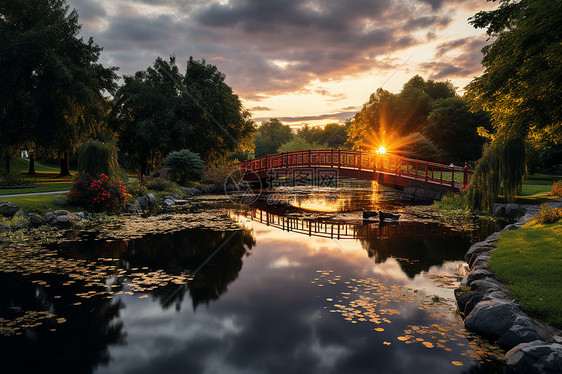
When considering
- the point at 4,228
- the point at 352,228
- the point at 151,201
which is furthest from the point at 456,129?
the point at 4,228

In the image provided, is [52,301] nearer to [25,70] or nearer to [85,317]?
[85,317]

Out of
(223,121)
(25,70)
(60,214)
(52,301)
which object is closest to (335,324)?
(52,301)

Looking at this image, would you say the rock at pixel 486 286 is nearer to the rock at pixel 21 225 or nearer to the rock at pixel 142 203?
the rock at pixel 21 225

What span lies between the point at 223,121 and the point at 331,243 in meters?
25.9

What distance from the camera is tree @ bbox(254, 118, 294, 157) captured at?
93.0m

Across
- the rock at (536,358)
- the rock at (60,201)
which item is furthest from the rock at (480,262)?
the rock at (60,201)

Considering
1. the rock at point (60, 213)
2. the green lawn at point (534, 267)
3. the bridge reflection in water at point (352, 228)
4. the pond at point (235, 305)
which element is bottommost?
the pond at point (235, 305)

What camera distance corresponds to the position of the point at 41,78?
75.2 ft

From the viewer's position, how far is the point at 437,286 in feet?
23.3

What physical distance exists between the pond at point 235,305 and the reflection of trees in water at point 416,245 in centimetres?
6

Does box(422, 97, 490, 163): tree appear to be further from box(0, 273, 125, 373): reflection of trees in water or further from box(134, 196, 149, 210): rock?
box(0, 273, 125, 373): reflection of trees in water

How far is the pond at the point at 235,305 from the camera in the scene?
14.8 ft

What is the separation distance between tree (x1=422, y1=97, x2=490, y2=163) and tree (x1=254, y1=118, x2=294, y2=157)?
44125 millimetres

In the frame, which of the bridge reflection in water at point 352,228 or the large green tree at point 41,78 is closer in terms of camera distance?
the bridge reflection in water at point 352,228
